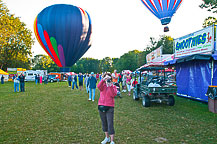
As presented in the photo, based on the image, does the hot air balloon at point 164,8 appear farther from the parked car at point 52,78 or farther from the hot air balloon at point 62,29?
the parked car at point 52,78

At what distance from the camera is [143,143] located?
4652mm

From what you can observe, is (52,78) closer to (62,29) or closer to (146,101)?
(62,29)

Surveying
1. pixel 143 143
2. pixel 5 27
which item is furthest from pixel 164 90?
pixel 5 27

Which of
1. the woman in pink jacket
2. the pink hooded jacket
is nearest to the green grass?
the woman in pink jacket

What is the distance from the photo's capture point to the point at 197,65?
11.0 m

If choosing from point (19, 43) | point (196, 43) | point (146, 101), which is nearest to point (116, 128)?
point (146, 101)

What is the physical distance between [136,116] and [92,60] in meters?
110

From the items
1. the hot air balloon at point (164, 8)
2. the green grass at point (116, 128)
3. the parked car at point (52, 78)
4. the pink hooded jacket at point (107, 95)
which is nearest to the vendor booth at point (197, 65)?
the hot air balloon at point (164, 8)

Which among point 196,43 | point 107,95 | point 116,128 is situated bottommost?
point 116,128

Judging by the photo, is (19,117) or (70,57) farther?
(70,57)

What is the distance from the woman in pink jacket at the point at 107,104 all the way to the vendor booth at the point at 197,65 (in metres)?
7.14

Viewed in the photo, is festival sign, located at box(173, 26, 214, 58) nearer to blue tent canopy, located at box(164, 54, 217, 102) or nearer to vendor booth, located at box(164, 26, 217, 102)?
vendor booth, located at box(164, 26, 217, 102)

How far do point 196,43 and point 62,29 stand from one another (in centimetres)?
1907

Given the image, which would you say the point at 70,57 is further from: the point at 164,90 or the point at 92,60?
the point at 92,60
